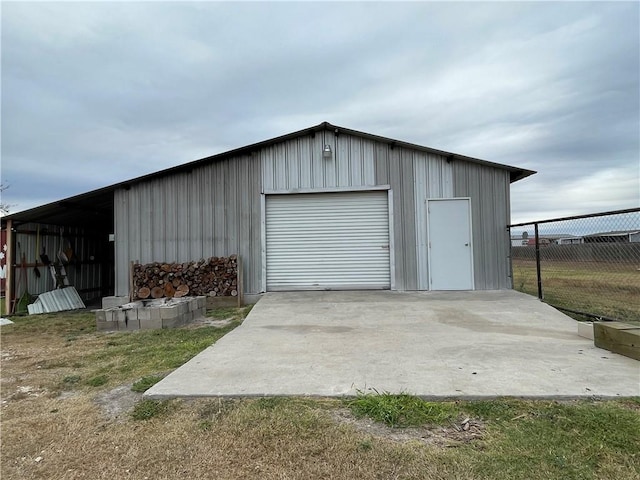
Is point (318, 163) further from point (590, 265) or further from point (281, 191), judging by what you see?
point (590, 265)

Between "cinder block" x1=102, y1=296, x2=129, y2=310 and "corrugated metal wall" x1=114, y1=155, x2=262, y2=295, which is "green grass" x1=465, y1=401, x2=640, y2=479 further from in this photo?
"cinder block" x1=102, y1=296, x2=129, y2=310

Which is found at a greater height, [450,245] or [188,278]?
[450,245]

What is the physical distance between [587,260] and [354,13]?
6413 mm

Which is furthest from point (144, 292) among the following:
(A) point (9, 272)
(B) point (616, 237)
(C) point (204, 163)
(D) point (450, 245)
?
(B) point (616, 237)

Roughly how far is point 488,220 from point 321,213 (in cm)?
412

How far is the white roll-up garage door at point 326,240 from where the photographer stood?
9398 millimetres

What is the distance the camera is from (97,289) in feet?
43.2

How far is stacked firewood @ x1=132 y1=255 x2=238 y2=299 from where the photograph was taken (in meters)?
8.97

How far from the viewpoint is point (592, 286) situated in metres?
5.79

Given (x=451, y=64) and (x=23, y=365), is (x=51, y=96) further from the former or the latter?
(x=451, y=64)

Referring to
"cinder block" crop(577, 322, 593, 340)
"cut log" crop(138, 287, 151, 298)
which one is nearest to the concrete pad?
"cinder block" crop(577, 322, 593, 340)

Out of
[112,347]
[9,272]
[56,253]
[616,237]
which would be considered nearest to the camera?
[616,237]

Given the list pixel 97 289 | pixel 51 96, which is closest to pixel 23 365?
pixel 51 96

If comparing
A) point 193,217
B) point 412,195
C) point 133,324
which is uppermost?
point 412,195
